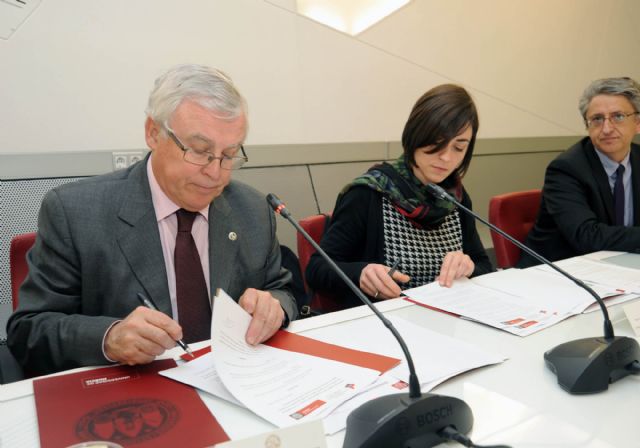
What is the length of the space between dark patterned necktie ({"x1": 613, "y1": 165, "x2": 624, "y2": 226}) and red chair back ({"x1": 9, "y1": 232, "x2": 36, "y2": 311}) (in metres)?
2.26

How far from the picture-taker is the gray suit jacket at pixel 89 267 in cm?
106

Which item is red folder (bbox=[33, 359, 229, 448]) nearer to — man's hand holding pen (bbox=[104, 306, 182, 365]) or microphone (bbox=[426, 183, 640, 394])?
man's hand holding pen (bbox=[104, 306, 182, 365])

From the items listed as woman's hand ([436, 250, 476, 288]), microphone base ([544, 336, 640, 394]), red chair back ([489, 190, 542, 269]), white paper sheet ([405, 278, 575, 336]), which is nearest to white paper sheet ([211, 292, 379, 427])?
microphone base ([544, 336, 640, 394])

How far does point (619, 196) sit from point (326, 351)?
1.83 meters

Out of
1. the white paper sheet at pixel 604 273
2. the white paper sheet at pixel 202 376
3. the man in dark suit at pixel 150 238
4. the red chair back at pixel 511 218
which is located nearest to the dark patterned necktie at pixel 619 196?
the red chair back at pixel 511 218

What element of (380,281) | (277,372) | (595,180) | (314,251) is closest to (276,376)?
(277,372)

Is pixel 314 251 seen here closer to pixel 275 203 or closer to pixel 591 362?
pixel 275 203

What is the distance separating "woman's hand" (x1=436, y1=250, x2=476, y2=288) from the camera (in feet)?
4.91

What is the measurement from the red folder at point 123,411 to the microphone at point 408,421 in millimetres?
200

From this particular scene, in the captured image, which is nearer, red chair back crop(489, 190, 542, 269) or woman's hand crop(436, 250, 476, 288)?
woman's hand crop(436, 250, 476, 288)

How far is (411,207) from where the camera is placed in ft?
5.91

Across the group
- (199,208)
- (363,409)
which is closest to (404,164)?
(199,208)

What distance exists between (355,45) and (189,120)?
2.19 m

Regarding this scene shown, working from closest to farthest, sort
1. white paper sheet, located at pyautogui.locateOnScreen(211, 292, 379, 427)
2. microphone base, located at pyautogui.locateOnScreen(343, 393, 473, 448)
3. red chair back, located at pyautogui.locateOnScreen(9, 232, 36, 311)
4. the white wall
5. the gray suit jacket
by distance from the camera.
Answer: microphone base, located at pyautogui.locateOnScreen(343, 393, 473, 448)
white paper sheet, located at pyautogui.locateOnScreen(211, 292, 379, 427)
the gray suit jacket
red chair back, located at pyautogui.locateOnScreen(9, 232, 36, 311)
the white wall
